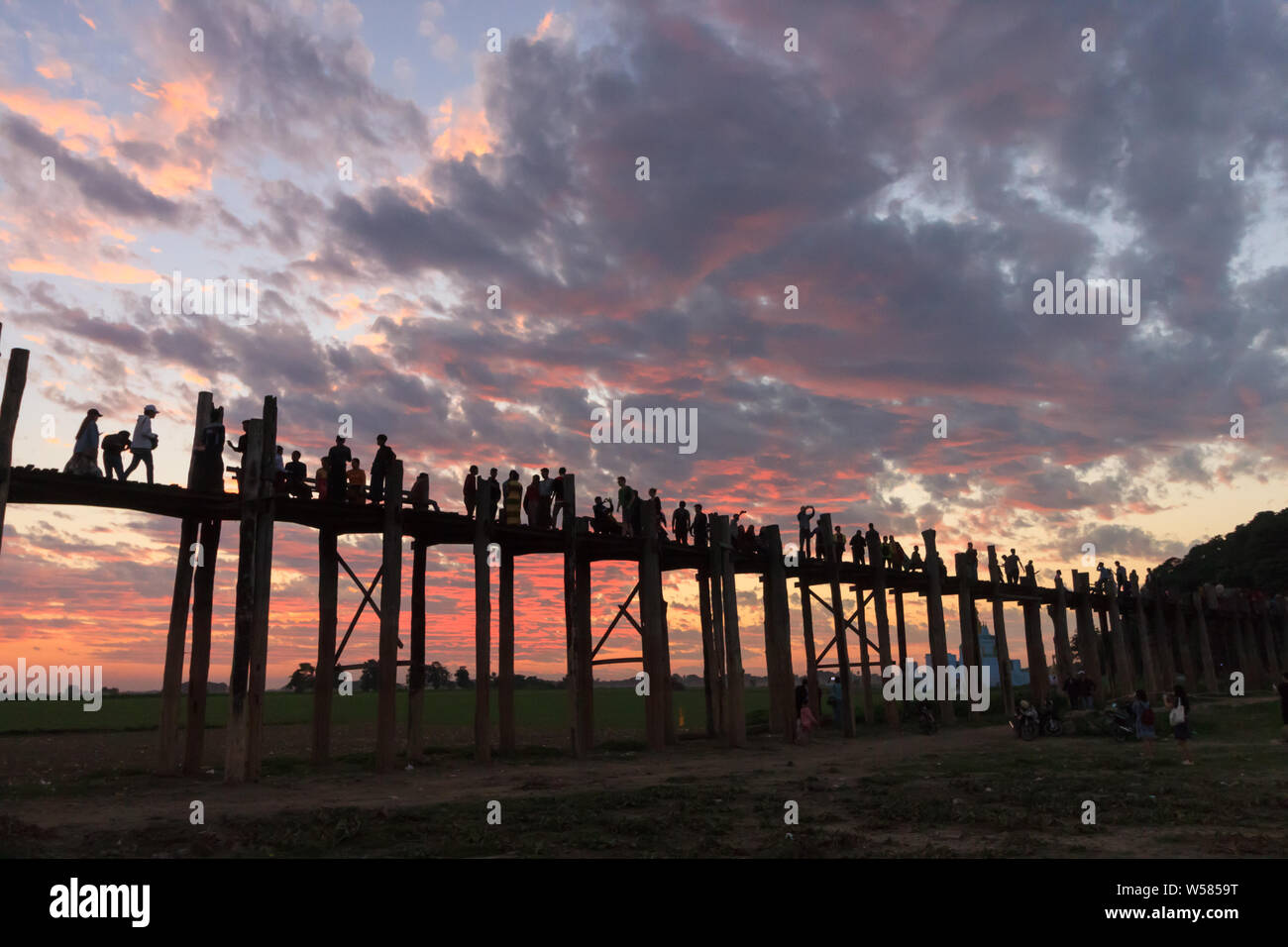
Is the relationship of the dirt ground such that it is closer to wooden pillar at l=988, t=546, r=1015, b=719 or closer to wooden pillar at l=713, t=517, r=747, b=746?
wooden pillar at l=713, t=517, r=747, b=746

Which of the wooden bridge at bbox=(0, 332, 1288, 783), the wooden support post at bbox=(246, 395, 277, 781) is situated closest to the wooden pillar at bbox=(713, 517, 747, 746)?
the wooden bridge at bbox=(0, 332, 1288, 783)

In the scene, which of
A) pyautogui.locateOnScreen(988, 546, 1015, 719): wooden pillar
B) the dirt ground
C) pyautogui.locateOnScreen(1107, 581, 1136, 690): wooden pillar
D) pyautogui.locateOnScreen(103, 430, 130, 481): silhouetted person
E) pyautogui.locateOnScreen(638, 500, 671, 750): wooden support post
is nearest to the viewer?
the dirt ground

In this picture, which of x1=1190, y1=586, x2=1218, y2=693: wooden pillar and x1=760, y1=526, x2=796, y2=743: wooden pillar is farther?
x1=1190, y1=586, x2=1218, y2=693: wooden pillar

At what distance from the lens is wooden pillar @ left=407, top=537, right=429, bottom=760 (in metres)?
18.4

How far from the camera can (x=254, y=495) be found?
15406 mm

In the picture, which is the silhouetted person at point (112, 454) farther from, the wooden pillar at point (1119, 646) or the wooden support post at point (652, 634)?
the wooden pillar at point (1119, 646)

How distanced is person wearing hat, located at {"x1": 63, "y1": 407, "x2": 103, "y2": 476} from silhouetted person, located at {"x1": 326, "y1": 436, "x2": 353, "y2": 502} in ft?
12.3

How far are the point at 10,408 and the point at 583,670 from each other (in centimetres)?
1205

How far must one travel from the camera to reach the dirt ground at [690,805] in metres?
9.67

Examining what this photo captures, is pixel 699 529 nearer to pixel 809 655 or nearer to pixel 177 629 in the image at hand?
pixel 809 655

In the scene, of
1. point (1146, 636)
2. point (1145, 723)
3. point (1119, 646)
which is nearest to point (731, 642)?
point (1145, 723)
